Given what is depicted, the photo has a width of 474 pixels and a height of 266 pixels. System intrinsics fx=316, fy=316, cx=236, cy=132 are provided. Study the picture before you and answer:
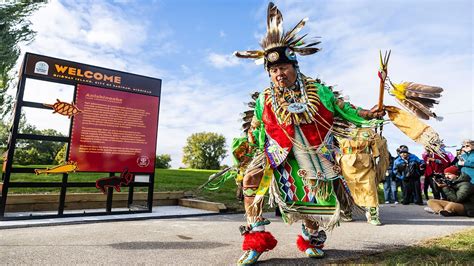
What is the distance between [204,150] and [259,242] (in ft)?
200

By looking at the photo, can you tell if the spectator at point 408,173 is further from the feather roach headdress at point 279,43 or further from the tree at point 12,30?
the tree at point 12,30

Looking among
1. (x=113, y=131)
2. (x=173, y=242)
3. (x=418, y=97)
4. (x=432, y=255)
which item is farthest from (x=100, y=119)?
(x=432, y=255)

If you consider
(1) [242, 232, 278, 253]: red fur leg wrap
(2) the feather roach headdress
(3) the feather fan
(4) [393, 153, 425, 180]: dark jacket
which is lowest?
(1) [242, 232, 278, 253]: red fur leg wrap

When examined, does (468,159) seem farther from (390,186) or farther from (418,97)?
(418,97)

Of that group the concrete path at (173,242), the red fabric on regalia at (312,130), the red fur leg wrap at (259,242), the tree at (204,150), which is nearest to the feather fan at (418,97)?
the red fabric on regalia at (312,130)

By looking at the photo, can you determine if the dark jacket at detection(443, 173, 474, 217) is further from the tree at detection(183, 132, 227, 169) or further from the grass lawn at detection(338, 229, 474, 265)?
the tree at detection(183, 132, 227, 169)

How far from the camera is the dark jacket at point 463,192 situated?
267 inches

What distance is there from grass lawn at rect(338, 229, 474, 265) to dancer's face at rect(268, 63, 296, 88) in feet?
5.83

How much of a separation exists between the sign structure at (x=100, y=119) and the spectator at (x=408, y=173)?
7.32m

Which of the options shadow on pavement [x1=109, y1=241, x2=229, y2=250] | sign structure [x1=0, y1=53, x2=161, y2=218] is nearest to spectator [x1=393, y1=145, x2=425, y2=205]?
sign structure [x1=0, y1=53, x2=161, y2=218]

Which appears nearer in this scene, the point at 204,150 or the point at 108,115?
the point at 108,115

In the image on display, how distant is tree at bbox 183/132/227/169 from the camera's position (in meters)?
61.1

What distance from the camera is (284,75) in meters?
3.14

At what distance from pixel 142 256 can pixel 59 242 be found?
130 centimetres
